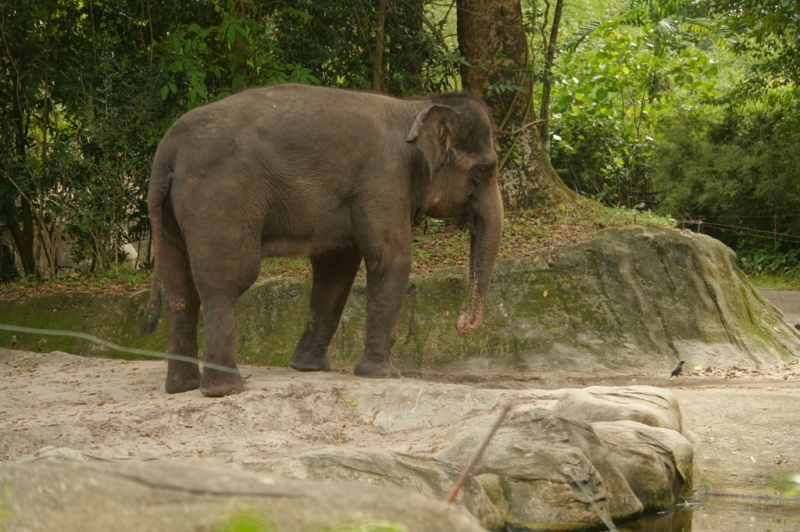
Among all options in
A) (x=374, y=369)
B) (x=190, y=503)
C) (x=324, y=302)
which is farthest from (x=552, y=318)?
(x=190, y=503)

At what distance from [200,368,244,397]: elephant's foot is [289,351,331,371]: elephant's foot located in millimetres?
1398

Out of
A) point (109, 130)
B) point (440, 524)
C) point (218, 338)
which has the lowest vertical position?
point (218, 338)

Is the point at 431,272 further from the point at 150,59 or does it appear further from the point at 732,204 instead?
the point at 732,204

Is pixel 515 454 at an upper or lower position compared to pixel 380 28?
lower

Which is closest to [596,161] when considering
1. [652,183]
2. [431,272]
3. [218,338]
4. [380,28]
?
[652,183]

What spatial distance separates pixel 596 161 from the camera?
17469 mm

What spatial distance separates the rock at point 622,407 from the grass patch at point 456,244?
3805mm

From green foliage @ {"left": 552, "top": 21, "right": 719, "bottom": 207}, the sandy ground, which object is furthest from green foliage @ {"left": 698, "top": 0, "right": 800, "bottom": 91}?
the sandy ground

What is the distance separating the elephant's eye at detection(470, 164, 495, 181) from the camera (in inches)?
324

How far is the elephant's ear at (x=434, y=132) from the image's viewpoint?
794 centimetres

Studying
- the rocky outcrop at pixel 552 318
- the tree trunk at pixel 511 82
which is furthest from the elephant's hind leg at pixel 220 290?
the tree trunk at pixel 511 82

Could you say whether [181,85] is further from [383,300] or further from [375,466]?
[375,466]

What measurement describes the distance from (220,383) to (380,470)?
2705mm

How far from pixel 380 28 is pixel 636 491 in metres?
7.54
